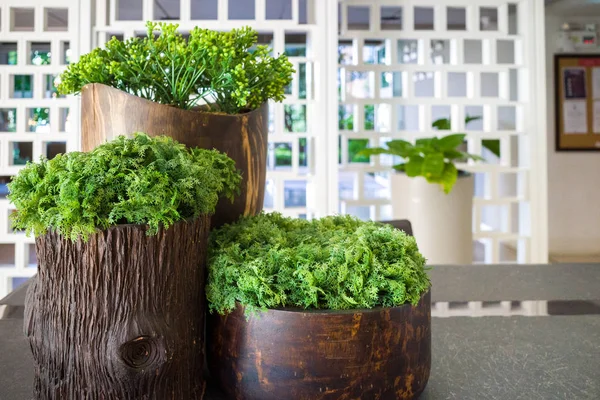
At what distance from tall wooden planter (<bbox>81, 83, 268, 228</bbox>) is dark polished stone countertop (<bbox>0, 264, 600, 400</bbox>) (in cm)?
26

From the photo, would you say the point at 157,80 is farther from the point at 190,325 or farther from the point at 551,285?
the point at 551,285

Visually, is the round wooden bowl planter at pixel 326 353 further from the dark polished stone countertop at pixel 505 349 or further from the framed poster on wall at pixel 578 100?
the framed poster on wall at pixel 578 100

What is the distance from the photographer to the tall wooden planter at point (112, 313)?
54 cm

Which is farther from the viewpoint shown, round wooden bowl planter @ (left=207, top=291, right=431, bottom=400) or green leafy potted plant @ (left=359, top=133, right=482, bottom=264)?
green leafy potted plant @ (left=359, top=133, right=482, bottom=264)

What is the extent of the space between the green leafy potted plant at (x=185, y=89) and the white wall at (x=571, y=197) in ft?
19.0

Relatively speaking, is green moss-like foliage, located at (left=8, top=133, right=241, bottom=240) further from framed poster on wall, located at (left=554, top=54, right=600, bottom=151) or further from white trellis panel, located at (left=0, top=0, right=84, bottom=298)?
framed poster on wall, located at (left=554, top=54, right=600, bottom=151)

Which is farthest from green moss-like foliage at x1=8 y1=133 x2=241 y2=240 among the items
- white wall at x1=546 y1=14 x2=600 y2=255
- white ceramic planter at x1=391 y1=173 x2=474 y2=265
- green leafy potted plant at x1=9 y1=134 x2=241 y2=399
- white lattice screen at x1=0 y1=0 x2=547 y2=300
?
white wall at x1=546 y1=14 x2=600 y2=255

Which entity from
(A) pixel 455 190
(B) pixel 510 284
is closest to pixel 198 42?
(B) pixel 510 284

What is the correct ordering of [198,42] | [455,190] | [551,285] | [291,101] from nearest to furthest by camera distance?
[198,42], [551,285], [291,101], [455,190]

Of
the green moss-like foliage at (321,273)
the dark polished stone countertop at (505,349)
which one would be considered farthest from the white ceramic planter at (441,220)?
the green moss-like foliage at (321,273)

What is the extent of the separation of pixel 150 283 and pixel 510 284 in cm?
86

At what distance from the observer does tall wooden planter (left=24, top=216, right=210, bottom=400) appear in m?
0.54

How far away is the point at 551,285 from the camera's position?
47.4 inches

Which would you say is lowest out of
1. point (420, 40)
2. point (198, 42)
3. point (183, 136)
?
point (183, 136)
